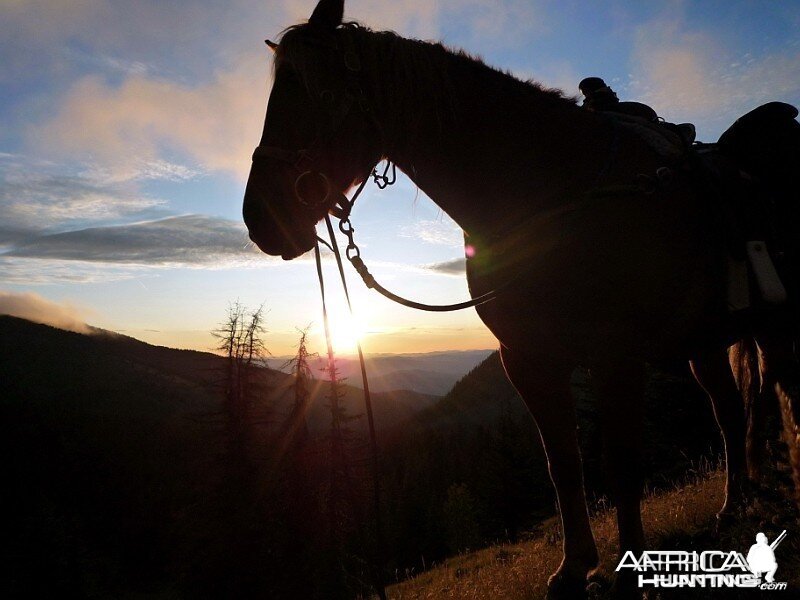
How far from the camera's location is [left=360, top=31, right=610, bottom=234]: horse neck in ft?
9.75

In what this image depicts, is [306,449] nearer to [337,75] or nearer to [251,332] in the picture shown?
[251,332]

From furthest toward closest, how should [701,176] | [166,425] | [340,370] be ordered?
1. [166,425]
2. [340,370]
3. [701,176]

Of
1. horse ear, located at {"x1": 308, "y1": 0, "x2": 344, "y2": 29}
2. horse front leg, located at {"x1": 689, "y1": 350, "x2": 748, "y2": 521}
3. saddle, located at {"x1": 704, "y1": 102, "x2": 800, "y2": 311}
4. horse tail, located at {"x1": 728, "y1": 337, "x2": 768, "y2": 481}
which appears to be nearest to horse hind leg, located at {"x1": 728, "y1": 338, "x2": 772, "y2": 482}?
horse tail, located at {"x1": 728, "y1": 337, "x2": 768, "y2": 481}

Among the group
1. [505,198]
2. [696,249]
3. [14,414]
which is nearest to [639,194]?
[696,249]

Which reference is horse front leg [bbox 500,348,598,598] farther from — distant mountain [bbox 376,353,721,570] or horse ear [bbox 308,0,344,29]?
horse ear [bbox 308,0,344,29]

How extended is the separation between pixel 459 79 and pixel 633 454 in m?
2.75

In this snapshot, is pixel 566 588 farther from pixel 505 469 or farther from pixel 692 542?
pixel 505 469

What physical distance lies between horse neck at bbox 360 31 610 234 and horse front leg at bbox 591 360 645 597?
1172 mm

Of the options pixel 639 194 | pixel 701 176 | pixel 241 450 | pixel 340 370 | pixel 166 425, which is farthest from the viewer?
pixel 166 425

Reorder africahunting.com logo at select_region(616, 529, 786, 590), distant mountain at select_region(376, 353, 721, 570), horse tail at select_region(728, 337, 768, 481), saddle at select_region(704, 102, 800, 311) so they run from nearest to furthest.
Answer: africahunting.com logo at select_region(616, 529, 786, 590)
saddle at select_region(704, 102, 800, 311)
horse tail at select_region(728, 337, 768, 481)
distant mountain at select_region(376, 353, 721, 570)

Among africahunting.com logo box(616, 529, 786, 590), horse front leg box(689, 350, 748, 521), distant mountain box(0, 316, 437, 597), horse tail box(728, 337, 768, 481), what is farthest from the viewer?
distant mountain box(0, 316, 437, 597)

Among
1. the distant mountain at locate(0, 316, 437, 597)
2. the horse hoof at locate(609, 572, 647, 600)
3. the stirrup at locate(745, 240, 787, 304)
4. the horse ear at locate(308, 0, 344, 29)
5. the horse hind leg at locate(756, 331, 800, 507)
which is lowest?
the distant mountain at locate(0, 316, 437, 597)

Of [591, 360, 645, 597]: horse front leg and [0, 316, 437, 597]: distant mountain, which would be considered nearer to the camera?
[591, 360, 645, 597]: horse front leg

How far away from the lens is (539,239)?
116 inches
